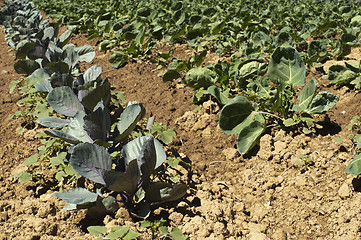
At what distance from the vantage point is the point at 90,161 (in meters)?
1.92

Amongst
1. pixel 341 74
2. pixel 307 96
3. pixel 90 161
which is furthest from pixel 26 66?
pixel 341 74

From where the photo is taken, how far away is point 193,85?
3.45 m

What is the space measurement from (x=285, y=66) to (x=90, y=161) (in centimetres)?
195

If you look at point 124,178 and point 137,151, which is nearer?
point 124,178

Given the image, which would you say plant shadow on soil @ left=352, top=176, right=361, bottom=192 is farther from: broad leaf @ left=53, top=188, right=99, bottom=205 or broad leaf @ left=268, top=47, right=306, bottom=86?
broad leaf @ left=53, top=188, right=99, bottom=205

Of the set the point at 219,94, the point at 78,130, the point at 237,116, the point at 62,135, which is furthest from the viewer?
the point at 219,94

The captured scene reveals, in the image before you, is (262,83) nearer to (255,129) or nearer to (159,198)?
(255,129)

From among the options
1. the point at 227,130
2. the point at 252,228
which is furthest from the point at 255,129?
the point at 252,228

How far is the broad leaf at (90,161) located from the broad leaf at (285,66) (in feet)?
5.68

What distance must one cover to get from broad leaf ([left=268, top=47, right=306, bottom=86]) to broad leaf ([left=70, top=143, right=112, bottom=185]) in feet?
5.68

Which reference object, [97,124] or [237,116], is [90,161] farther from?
[237,116]

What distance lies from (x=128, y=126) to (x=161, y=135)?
0.40 m

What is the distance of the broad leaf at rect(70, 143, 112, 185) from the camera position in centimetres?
187

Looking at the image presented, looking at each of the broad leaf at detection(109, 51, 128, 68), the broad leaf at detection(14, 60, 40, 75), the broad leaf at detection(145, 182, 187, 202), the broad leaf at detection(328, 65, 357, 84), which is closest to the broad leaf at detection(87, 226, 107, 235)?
the broad leaf at detection(145, 182, 187, 202)
